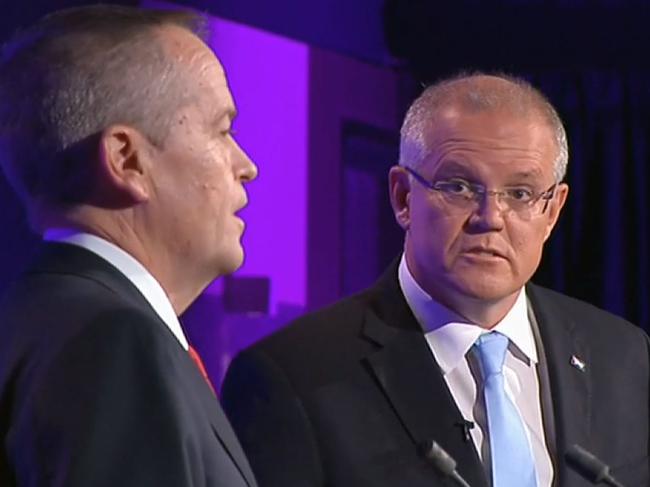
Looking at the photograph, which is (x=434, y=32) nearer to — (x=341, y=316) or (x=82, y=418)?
(x=341, y=316)

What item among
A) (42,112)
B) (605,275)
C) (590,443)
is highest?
(42,112)

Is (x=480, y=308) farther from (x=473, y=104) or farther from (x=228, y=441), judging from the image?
(x=228, y=441)

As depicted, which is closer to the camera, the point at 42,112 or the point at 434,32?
the point at 42,112

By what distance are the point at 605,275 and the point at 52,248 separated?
11.1 feet

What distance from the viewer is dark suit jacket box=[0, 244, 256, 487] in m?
1.27

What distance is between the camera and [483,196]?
2.49 m

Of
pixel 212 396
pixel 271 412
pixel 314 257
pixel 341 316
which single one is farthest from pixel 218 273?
pixel 314 257

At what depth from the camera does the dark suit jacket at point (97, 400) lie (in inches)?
49.9

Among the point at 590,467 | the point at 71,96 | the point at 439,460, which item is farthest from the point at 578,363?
the point at 71,96

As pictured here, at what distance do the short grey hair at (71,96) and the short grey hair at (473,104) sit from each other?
114 cm

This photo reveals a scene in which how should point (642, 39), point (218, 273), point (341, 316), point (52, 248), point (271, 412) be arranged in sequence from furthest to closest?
point (642, 39), point (341, 316), point (271, 412), point (218, 273), point (52, 248)

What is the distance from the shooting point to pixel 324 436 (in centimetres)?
240

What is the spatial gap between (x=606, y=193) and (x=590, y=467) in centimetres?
266

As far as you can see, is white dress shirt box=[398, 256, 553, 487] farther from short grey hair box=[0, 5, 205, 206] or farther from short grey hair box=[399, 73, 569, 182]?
short grey hair box=[0, 5, 205, 206]
